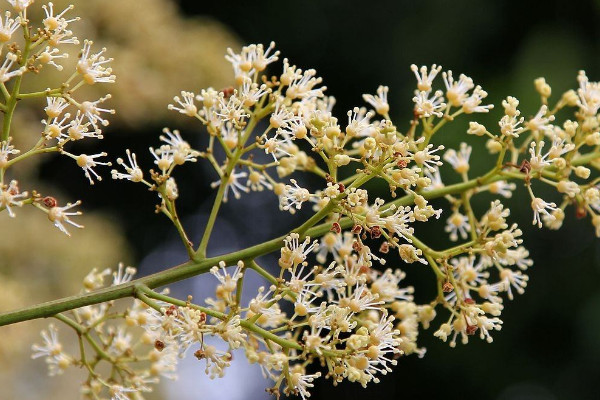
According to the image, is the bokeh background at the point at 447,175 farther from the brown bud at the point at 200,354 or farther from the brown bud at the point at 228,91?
the brown bud at the point at 200,354

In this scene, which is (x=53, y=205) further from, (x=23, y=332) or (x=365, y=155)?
(x=23, y=332)

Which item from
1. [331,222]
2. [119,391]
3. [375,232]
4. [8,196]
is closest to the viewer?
[8,196]

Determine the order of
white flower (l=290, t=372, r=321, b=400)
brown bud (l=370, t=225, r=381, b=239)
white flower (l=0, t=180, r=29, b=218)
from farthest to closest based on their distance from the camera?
white flower (l=290, t=372, r=321, b=400), brown bud (l=370, t=225, r=381, b=239), white flower (l=0, t=180, r=29, b=218)

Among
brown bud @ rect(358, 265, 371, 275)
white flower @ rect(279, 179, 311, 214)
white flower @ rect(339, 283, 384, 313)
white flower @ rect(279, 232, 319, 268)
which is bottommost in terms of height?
white flower @ rect(339, 283, 384, 313)

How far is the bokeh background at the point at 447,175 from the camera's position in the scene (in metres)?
7.02

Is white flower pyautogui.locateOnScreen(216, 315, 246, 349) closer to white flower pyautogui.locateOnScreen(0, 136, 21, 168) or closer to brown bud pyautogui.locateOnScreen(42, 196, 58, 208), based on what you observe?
brown bud pyautogui.locateOnScreen(42, 196, 58, 208)

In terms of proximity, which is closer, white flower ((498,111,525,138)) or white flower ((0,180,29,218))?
white flower ((0,180,29,218))

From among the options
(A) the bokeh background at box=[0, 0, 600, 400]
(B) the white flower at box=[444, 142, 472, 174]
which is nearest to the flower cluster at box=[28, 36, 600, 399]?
(B) the white flower at box=[444, 142, 472, 174]

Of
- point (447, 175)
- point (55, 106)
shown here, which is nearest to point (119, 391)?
point (55, 106)

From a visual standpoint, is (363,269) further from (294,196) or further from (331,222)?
(294,196)

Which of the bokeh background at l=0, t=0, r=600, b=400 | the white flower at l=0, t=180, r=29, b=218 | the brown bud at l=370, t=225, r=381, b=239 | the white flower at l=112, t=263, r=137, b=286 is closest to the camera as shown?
the white flower at l=0, t=180, r=29, b=218

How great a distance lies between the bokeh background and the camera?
23.0ft

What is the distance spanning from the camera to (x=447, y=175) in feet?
20.3

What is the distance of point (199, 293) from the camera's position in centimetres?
752
